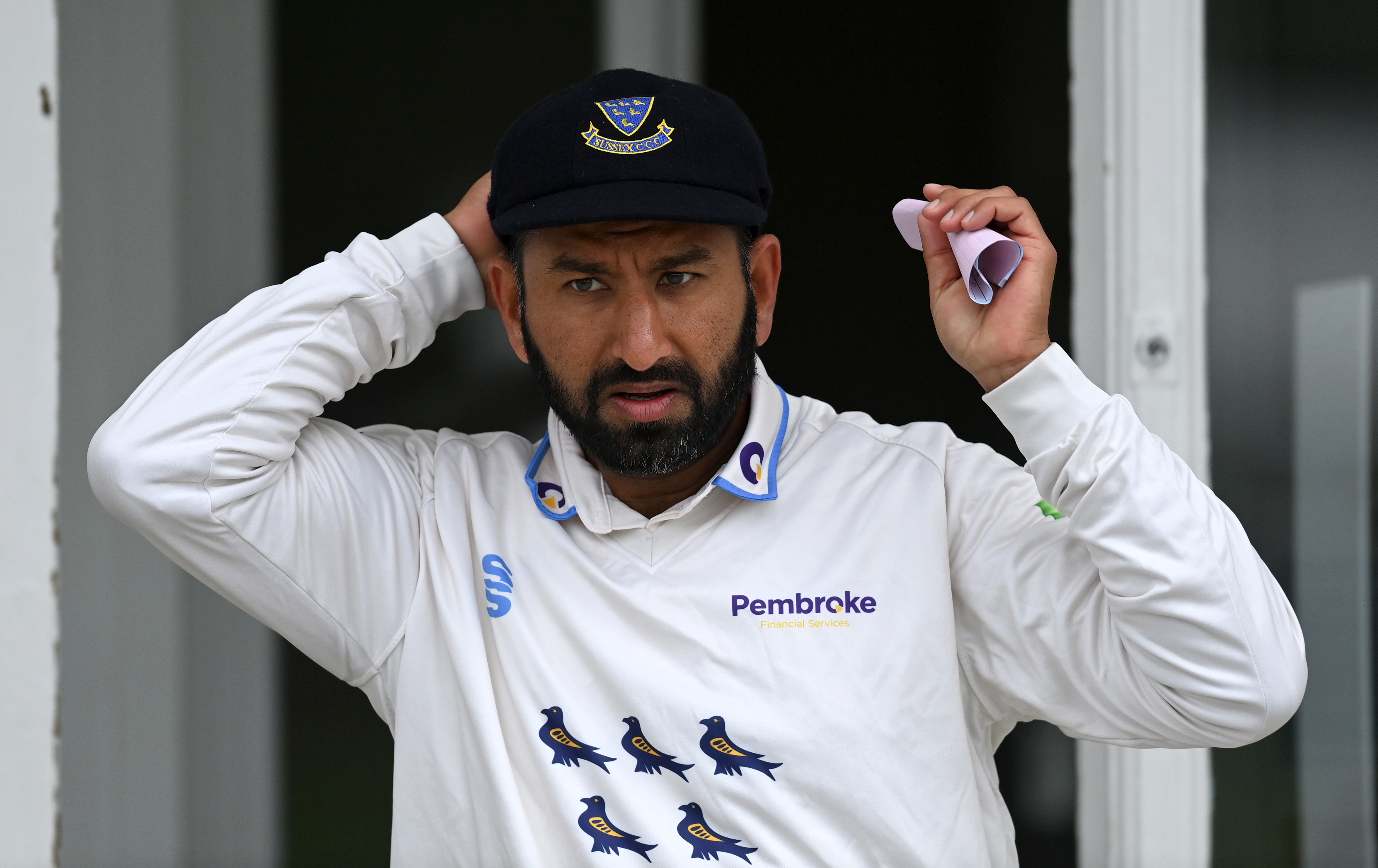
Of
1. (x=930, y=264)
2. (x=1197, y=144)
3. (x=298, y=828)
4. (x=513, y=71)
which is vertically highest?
(x=513, y=71)

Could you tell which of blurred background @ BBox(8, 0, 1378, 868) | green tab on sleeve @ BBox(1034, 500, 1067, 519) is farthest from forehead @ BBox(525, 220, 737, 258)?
blurred background @ BBox(8, 0, 1378, 868)

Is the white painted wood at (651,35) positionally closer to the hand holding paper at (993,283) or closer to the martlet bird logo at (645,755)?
the hand holding paper at (993,283)

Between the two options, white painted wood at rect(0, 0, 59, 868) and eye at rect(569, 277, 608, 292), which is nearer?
eye at rect(569, 277, 608, 292)

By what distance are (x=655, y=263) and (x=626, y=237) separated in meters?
0.04

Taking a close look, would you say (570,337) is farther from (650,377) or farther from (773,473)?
(773,473)

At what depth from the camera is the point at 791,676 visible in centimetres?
133

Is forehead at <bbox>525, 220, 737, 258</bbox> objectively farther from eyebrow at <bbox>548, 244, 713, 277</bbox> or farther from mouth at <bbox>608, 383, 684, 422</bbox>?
mouth at <bbox>608, 383, 684, 422</bbox>

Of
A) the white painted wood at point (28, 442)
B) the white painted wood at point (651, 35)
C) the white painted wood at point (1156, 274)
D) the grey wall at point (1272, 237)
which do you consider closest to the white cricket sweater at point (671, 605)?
the white painted wood at point (28, 442)

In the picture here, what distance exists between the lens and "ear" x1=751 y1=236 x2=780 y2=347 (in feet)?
4.91

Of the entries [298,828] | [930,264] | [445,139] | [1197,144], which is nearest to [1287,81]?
[1197,144]

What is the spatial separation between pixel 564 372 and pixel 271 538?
15.5 inches

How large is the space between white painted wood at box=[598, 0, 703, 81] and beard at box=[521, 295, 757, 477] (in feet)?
6.19

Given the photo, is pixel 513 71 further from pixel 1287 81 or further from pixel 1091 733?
pixel 1091 733

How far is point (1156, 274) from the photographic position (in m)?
1.93
